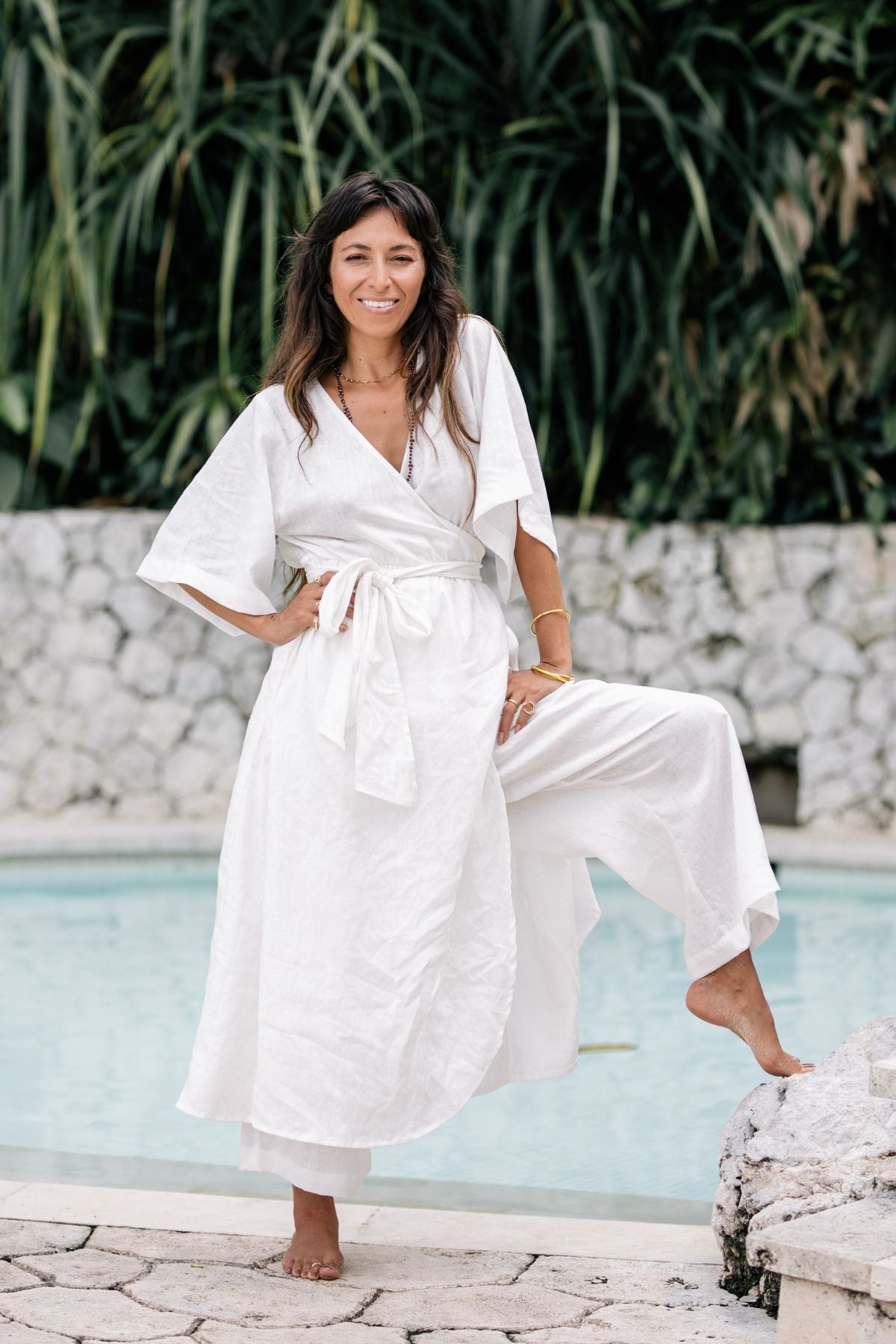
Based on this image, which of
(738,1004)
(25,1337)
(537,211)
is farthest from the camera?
(537,211)

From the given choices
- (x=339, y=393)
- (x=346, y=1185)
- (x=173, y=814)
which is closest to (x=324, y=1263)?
(x=346, y=1185)

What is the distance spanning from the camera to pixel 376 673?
2334 millimetres

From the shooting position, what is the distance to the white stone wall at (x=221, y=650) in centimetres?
703

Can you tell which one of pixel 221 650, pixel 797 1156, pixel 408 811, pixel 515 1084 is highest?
pixel 221 650

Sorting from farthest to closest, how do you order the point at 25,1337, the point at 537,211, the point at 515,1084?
the point at 537,211, the point at 515,1084, the point at 25,1337

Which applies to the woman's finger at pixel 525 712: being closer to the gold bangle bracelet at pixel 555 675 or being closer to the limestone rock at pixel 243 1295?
the gold bangle bracelet at pixel 555 675

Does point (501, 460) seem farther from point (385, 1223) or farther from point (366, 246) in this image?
point (385, 1223)

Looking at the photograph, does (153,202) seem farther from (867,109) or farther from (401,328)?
(401,328)

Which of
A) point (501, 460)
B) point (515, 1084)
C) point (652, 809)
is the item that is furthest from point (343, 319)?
point (515, 1084)

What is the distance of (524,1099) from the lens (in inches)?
146

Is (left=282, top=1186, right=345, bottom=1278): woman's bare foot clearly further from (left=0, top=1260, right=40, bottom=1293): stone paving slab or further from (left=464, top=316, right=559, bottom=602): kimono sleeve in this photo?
(left=464, top=316, right=559, bottom=602): kimono sleeve

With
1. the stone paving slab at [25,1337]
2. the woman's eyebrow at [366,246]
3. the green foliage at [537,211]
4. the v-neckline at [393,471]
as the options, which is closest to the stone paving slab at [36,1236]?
the stone paving slab at [25,1337]

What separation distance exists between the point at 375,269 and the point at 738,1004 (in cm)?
112

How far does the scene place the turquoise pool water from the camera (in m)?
3.32
